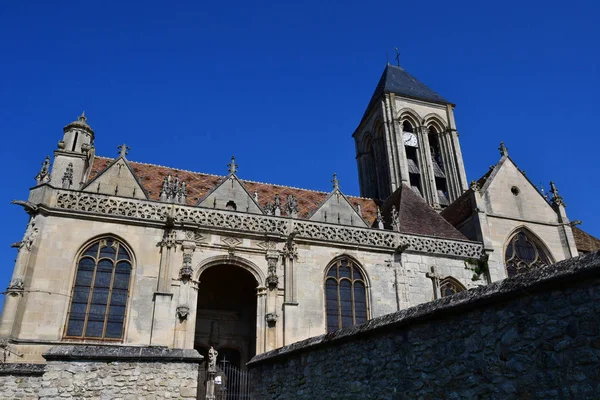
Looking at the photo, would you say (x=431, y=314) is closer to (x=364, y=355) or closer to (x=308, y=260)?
(x=364, y=355)

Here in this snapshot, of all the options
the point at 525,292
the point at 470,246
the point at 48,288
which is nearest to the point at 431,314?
the point at 525,292

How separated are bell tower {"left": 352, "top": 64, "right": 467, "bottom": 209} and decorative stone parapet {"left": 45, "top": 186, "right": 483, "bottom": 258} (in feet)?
27.3

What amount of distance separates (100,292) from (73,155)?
4.79 m

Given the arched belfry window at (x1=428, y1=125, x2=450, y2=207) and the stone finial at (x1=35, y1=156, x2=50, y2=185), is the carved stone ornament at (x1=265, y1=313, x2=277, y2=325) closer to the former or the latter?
the stone finial at (x1=35, y1=156, x2=50, y2=185)

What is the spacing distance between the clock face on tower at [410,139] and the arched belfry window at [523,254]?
389 inches

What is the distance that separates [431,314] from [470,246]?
42.1 ft

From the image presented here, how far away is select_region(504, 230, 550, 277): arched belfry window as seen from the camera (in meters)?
16.9

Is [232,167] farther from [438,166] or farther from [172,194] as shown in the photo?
[438,166]

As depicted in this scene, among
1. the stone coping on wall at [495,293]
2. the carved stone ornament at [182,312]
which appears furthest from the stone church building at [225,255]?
the stone coping on wall at [495,293]

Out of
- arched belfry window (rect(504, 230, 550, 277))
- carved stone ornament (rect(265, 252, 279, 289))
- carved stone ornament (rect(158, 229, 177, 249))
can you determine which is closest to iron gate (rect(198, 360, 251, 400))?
carved stone ornament (rect(265, 252, 279, 289))

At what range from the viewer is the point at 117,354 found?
640cm

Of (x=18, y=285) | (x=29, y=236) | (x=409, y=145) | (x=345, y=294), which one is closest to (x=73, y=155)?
(x=29, y=236)

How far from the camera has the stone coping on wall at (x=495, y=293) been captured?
10.6ft

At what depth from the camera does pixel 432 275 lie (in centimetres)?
1492
